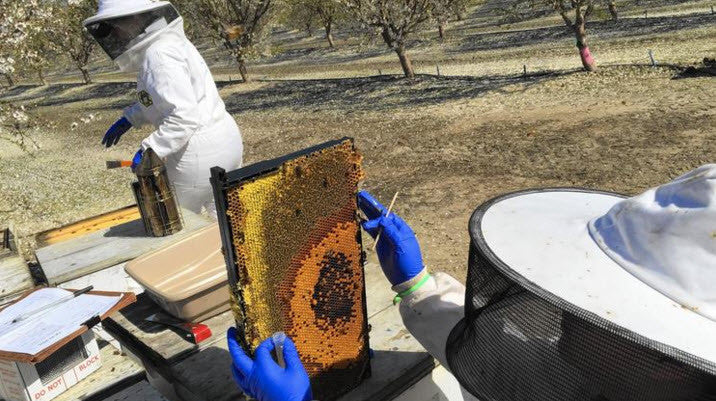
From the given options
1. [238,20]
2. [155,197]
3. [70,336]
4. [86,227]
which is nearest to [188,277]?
[70,336]

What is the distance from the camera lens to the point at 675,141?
333 inches

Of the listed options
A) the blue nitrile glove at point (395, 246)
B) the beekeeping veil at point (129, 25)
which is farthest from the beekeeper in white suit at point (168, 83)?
the blue nitrile glove at point (395, 246)

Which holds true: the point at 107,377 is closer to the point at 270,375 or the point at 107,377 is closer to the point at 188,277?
the point at 188,277

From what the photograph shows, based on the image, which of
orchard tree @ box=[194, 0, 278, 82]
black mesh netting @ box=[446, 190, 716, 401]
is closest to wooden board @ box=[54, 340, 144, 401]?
black mesh netting @ box=[446, 190, 716, 401]

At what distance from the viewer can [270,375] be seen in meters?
1.95

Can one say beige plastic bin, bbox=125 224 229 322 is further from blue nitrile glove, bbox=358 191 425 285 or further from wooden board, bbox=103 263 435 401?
blue nitrile glove, bbox=358 191 425 285

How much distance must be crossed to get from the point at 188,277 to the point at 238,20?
2105 centimetres

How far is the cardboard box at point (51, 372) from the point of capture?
9.40 ft

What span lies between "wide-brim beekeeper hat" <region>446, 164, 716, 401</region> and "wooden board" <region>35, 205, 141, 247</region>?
4240 mm

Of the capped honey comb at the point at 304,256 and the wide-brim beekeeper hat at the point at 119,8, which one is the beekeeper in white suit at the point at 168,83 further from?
the capped honey comb at the point at 304,256

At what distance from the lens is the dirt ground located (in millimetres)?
7926

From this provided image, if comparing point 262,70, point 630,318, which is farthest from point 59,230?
point 262,70

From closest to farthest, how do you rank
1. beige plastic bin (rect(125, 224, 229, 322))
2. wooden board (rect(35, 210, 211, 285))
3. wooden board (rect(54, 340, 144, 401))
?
beige plastic bin (rect(125, 224, 229, 322)) < wooden board (rect(54, 340, 144, 401)) < wooden board (rect(35, 210, 211, 285))

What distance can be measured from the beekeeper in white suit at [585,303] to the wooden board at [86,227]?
3.66 m
